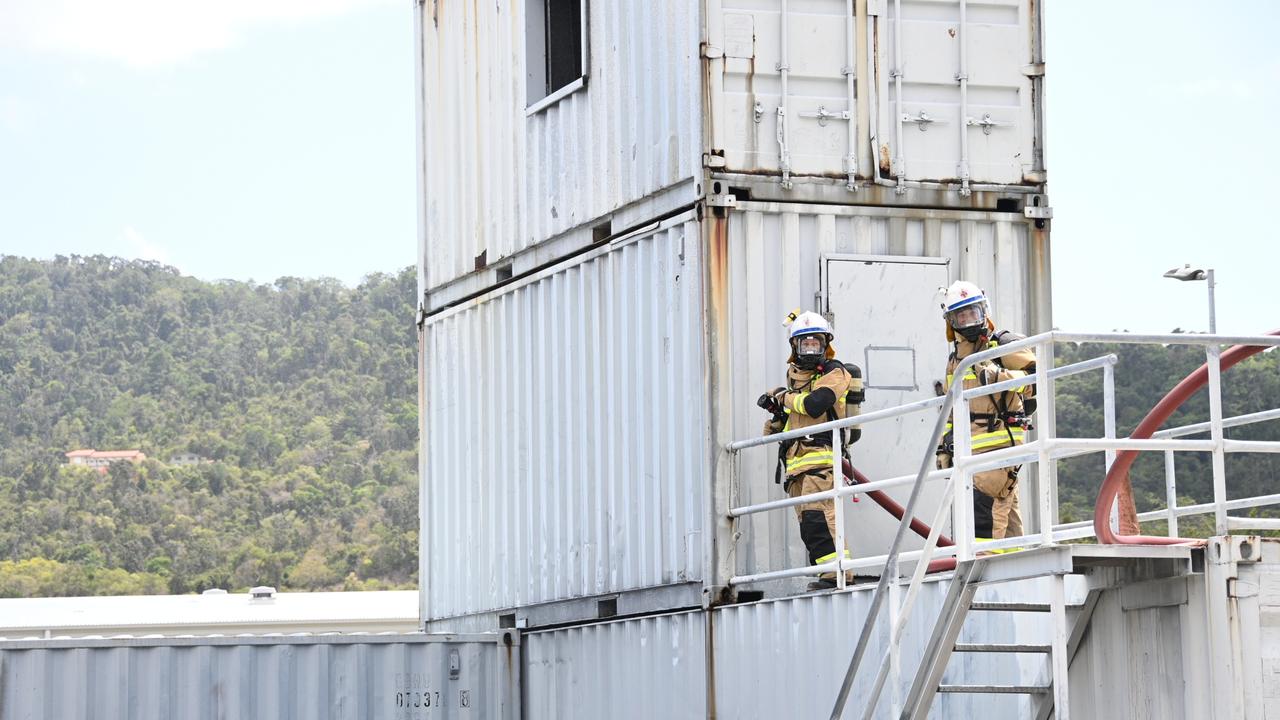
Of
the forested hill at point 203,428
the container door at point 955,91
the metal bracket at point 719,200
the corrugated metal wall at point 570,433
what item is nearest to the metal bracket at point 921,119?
the container door at point 955,91

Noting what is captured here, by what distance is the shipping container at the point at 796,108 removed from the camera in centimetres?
1170

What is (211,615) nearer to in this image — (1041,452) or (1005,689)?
(1005,689)

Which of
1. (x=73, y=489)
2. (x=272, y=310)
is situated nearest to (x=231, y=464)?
(x=73, y=489)

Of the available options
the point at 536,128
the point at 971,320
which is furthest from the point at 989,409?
the point at 536,128

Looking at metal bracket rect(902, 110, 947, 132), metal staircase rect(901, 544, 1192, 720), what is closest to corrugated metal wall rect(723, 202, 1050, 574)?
metal bracket rect(902, 110, 947, 132)

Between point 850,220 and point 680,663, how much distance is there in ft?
9.83

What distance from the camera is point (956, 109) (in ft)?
39.6

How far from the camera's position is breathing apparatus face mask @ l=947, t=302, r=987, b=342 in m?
10.2

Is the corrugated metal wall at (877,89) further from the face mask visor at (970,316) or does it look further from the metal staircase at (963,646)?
the metal staircase at (963,646)

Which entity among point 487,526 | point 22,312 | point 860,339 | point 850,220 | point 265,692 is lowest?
point 265,692

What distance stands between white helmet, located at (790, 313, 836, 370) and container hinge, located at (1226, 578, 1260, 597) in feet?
11.3

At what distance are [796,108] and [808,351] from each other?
176 centimetres

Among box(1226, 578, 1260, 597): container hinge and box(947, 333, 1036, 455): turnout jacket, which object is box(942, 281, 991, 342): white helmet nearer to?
box(947, 333, 1036, 455): turnout jacket

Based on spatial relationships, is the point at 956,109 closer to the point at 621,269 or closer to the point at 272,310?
the point at 621,269
